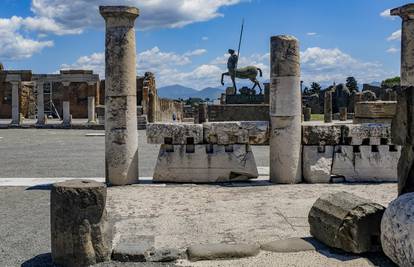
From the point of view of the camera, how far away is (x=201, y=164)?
9703 millimetres

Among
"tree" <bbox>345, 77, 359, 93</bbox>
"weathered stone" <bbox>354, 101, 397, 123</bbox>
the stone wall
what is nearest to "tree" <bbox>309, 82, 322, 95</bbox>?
"tree" <bbox>345, 77, 359, 93</bbox>

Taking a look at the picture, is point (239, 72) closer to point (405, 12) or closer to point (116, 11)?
point (405, 12)

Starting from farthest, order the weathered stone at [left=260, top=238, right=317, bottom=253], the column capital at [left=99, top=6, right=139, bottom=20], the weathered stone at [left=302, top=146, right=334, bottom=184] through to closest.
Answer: the weathered stone at [left=302, top=146, right=334, bottom=184], the column capital at [left=99, top=6, right=139, bottom=20], the weathered stone at [left=260, top=238, right=317, bottom=253]

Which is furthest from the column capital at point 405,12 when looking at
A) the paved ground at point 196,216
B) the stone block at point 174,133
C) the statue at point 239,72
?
the statue at point 239,72

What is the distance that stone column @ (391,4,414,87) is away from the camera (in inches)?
407

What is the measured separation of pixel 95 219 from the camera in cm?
484

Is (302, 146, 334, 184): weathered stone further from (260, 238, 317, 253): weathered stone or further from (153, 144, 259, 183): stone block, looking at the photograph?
(260, 238, 317, 253): weathered stone

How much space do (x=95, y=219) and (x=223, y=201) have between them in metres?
3.29

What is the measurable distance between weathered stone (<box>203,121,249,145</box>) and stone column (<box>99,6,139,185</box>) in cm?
156

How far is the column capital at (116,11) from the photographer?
9.22m

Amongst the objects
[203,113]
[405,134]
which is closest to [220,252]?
[405,134]

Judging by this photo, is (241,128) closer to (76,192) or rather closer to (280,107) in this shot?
(280,107)

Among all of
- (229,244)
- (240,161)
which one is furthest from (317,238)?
(240,161)

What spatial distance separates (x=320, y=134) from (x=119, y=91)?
410 cm
